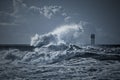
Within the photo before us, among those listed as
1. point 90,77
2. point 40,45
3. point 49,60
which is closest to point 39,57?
point 49,60

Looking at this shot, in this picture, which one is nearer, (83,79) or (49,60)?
(83,79)

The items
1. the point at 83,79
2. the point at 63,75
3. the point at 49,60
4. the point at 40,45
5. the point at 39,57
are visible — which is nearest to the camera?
the point at 83,79

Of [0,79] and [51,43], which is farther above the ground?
[51,43]

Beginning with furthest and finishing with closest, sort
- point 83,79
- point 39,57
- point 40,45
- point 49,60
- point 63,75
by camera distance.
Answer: point 40,45
point 39,57
point 49,60
point 63,75
point 83,79

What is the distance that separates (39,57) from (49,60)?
44.3 inches

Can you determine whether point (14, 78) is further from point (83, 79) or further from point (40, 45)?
point (40, 45)

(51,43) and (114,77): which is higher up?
(51,43)

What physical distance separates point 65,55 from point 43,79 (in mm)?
5821

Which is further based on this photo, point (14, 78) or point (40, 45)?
point (40, 45)

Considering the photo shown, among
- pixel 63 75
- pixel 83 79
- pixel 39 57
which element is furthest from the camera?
pixel 39 57

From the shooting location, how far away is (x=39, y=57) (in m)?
12.4

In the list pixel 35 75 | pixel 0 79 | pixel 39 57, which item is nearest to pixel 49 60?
pixel 39 57

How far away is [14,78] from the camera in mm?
7402

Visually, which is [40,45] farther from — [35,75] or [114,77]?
[114,77]
